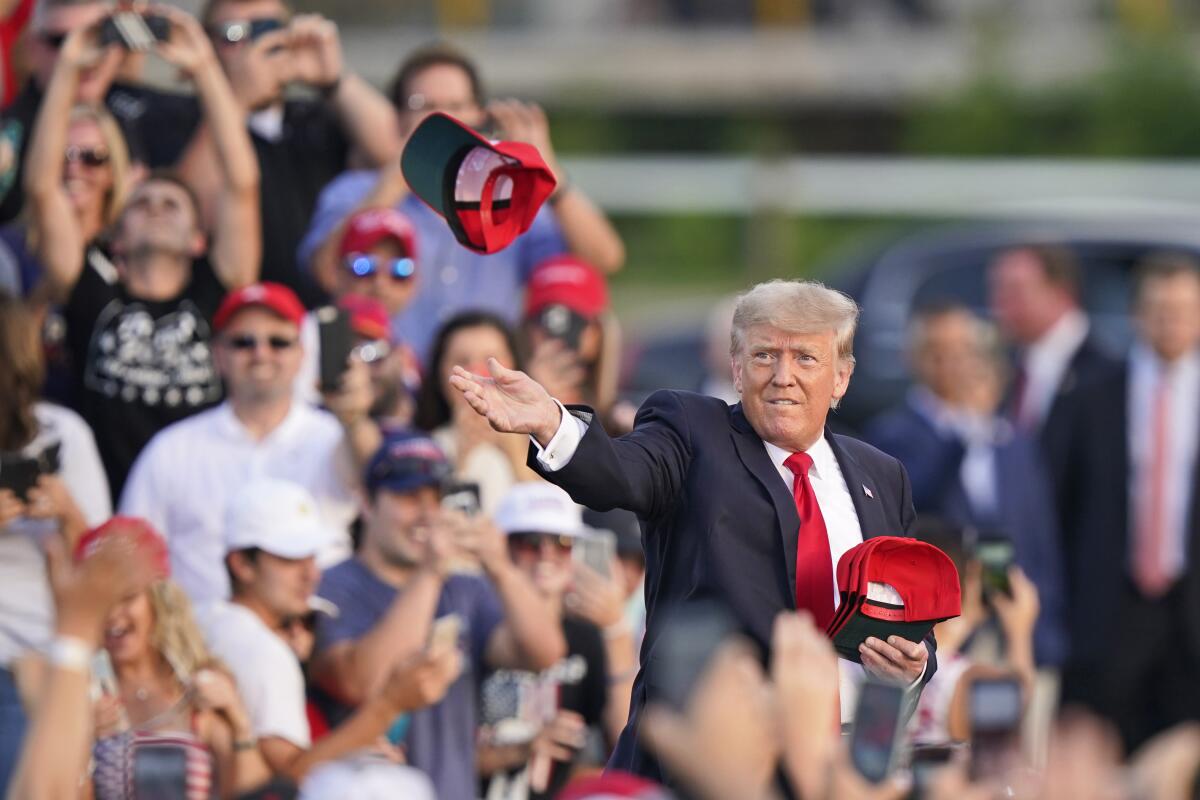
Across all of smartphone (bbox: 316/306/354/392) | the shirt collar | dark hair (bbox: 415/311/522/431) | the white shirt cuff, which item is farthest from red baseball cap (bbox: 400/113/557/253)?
dark hair (bbox: 415/311/522/431)

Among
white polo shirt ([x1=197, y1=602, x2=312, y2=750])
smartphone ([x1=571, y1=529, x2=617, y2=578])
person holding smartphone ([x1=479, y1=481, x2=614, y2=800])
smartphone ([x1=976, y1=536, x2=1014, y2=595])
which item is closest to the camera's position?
white polo shirt ([x1=197, y1=602, x2=312, y2=750])

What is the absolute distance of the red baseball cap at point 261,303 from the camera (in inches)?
264

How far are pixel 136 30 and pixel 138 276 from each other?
806 mm

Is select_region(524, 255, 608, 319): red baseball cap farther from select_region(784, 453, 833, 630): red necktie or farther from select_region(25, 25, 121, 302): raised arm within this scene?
select_region(784, 453, 833, 630): red necktie

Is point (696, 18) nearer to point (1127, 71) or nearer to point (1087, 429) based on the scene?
point (1127, 71)

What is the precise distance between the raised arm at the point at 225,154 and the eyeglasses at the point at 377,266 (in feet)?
1.10

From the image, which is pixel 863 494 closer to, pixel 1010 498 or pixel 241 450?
pixel 241 450

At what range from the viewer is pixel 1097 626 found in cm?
899

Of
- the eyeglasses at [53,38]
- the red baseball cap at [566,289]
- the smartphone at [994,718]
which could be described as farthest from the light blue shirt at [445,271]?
the smartphone at [994,718]

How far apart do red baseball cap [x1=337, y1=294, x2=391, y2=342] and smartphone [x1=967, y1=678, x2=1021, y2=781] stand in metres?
2.49

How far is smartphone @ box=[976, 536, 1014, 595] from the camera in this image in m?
6.67

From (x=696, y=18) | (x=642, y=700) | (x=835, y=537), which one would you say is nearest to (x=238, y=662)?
(x=642, y=700)

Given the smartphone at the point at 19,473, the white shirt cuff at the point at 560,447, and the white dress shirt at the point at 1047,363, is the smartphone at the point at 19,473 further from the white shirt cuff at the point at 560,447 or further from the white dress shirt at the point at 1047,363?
the white dress shirt at the point at 1047,363

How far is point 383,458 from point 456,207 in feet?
5.12
